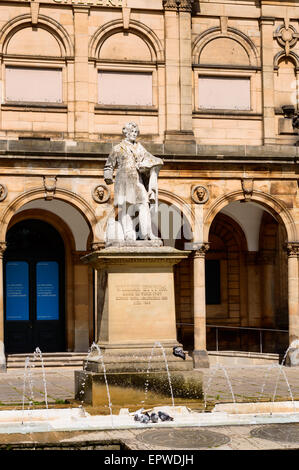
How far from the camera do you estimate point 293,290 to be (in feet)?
75.4

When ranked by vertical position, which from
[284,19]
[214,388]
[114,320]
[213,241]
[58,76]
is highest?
[284,19]

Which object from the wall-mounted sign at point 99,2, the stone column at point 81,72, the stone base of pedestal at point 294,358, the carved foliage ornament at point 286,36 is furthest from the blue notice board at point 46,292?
the carved foliage ornament at point 286,36

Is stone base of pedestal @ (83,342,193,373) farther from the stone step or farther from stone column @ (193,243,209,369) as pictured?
the stone step

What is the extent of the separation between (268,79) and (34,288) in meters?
9.16

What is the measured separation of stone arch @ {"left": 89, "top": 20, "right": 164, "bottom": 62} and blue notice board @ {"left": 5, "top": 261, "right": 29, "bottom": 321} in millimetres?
6565

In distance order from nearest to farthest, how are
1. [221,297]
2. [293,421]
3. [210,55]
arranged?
[293,421], [210,55], [221,297]

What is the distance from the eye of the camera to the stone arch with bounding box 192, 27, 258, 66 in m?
24.4

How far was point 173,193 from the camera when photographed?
22609mm

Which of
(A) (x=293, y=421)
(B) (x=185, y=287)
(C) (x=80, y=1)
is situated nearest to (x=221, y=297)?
(B) (x=185, y=287)

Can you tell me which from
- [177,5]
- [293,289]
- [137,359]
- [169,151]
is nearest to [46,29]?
[177,5]

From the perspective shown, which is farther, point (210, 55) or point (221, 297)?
point (221, 297)

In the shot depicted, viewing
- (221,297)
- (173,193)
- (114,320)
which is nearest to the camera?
(114,320)

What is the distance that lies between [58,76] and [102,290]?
39.8ft

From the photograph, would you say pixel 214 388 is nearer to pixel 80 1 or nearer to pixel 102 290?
pixel 102 290
